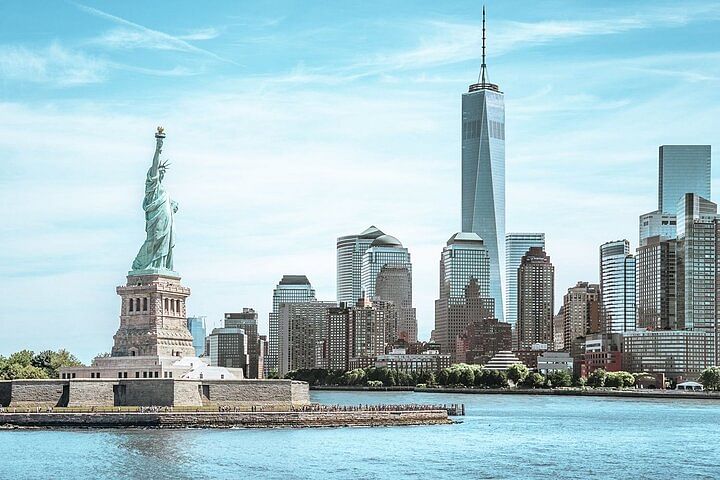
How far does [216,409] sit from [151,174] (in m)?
27.7

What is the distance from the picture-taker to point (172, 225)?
136875 millimetres

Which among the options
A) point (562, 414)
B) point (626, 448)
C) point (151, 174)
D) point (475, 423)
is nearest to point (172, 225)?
point (151, 174)

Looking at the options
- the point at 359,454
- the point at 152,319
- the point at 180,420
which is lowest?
the point at 359,454

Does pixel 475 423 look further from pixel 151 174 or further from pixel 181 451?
pixel 181 451

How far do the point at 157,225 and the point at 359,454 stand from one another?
1831 inches

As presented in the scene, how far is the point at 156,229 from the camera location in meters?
135

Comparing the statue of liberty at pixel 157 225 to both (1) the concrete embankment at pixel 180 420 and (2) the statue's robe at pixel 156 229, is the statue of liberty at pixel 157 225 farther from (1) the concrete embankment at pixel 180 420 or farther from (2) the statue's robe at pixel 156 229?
(1) the concrete embankment at pixel 180 420

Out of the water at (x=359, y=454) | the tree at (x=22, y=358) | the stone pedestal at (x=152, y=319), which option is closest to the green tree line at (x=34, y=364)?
the tree at (x=22, y=358)

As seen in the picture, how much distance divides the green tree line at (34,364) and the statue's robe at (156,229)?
94.7 ft

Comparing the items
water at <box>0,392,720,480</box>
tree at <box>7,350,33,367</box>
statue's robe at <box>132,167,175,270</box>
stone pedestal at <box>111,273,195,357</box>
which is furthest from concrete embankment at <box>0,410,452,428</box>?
tree at <box>7,350,33,367</box>

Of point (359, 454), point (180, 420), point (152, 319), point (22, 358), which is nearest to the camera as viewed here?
point (359, 454)

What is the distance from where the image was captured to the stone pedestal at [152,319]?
426ft

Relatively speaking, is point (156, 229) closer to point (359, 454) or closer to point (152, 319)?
point (152, 319)

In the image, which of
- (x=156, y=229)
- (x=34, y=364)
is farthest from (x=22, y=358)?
(x=156, y=229)
